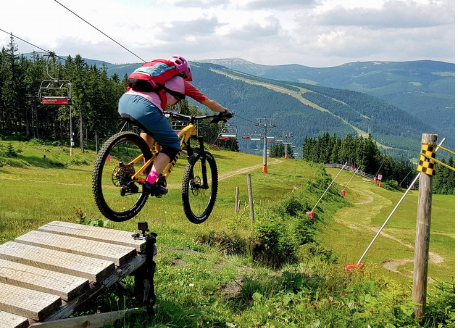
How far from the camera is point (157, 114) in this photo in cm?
602

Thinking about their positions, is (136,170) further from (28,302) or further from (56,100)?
(56,100)

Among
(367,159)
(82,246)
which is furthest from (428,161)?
(367,159)

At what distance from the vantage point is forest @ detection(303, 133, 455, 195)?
407 feet

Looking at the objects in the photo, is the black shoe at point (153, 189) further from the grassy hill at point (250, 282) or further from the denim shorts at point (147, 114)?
the grassy hill at point (250, 282)

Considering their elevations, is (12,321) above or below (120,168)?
below

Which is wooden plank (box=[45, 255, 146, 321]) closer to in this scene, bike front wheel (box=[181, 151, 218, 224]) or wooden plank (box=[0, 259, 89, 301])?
wooden plank (box=[0, 259, 89, 301])

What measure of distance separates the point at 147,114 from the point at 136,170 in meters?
0.93

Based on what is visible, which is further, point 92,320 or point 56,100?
point 56,100

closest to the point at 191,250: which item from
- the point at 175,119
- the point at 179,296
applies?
the point at 179,296

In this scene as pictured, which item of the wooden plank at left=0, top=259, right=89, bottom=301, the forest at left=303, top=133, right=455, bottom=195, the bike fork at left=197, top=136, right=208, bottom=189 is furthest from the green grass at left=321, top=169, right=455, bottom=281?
the forest at left=303, top=133, right=455, bottom=195

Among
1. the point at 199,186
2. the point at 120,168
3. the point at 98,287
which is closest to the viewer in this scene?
the point at 98,287

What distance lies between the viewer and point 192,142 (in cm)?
764

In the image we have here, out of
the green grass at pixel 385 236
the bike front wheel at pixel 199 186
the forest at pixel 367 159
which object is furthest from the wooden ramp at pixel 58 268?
the forest at pixel 367 159

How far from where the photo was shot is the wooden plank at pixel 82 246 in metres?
6.66
